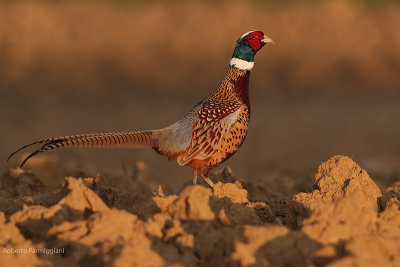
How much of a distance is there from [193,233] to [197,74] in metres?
15.0

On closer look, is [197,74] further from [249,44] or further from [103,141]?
[103,141]

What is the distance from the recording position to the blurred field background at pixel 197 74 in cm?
1489

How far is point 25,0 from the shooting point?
71.3ft

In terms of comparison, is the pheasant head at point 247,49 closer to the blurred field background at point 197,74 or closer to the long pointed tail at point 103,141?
the long pointed tail at point 103,141

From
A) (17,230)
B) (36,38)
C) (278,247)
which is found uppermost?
(278,247)

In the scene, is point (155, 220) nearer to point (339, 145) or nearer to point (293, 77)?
point (339, 145)

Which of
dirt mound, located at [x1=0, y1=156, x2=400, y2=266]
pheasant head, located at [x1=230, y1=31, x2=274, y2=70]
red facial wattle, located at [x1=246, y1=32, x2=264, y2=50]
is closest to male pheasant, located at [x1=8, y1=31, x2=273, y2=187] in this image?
pheasant head, located at [x1=230, y1=31, x2=274, y2=70]

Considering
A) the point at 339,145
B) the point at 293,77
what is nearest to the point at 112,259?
the point at 339,145

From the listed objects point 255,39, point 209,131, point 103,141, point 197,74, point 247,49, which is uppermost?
point 255,39

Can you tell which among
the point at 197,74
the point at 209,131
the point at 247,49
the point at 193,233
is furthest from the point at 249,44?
the point at 197,74

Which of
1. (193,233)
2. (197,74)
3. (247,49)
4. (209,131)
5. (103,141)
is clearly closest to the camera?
(193,233)

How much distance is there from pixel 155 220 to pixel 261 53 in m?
16.1

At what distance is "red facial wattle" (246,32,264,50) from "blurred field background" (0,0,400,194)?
4000mm

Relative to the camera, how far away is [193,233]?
14.5ft
